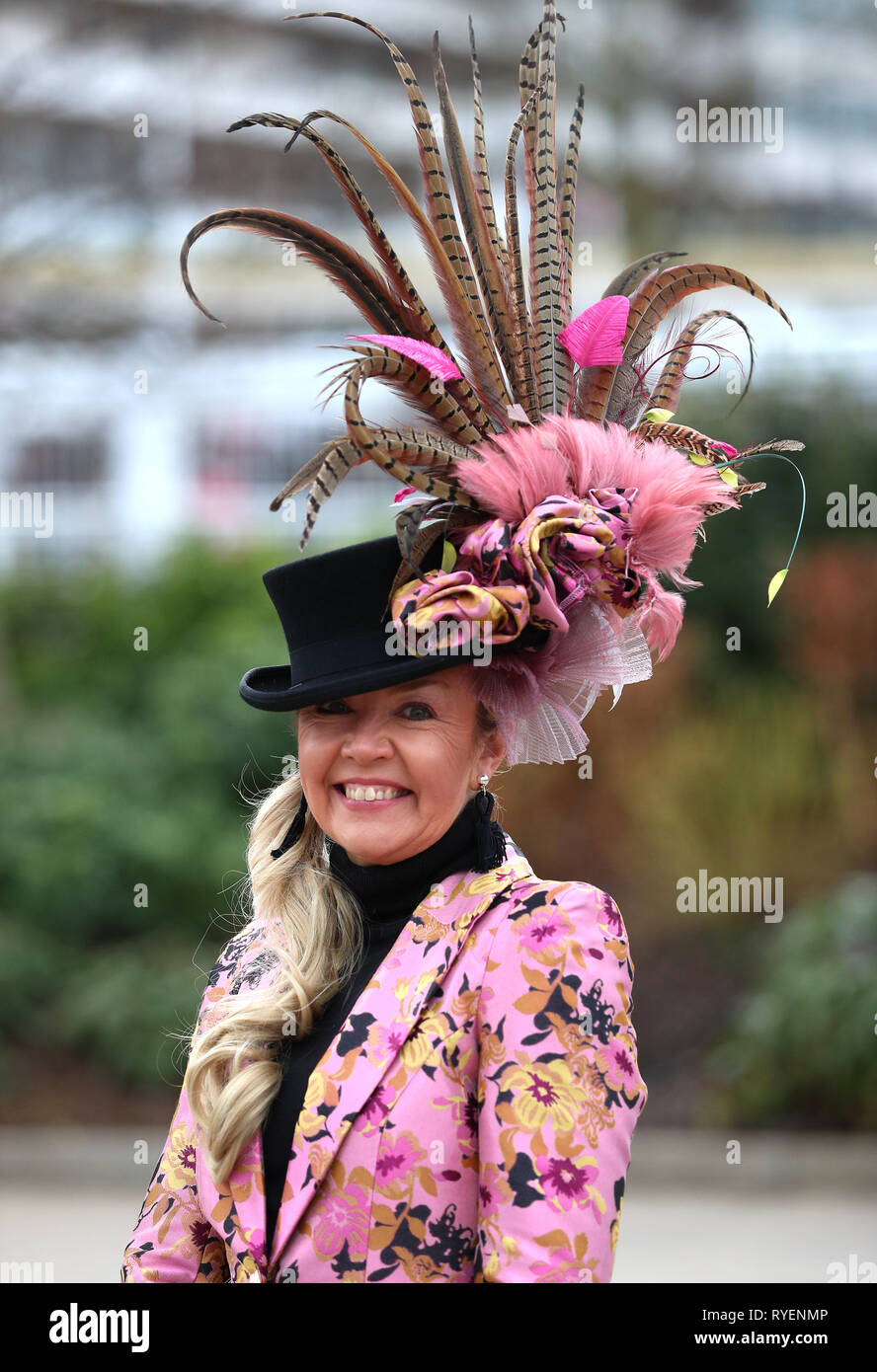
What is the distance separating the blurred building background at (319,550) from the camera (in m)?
6.99

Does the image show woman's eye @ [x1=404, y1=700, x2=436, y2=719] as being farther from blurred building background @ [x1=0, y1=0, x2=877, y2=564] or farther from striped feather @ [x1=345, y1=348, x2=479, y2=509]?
blurred building background @ [x1=0, y1=0, x2=877, y2=564]

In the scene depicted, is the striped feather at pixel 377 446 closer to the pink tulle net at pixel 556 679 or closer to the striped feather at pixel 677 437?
the pink tulle net at pixel 556 679

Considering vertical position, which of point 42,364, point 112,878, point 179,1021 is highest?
point 42,364

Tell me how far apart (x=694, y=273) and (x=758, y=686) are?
6.35 metres

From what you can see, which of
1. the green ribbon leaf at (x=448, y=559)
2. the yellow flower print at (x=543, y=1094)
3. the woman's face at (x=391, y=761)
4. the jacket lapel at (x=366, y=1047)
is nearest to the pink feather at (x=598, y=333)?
the green ribbon leaf at (x=448, y=559)

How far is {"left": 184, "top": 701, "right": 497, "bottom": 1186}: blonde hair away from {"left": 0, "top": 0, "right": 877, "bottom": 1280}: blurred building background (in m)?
3.00

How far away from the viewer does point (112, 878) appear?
25.0ft

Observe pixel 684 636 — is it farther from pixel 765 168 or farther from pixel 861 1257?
pixel 765 168

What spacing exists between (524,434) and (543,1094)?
0.89 meters

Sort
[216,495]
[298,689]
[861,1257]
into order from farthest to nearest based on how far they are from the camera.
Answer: [216,495] → [861,1257] → [298,689]

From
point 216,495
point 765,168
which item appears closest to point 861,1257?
point 765,168

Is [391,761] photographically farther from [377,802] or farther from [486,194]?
[486,194]

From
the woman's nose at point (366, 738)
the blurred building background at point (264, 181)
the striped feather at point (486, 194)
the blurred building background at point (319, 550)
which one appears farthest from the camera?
the blurred building background at point (264, 181)

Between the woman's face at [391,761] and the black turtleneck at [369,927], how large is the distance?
0.05 m
